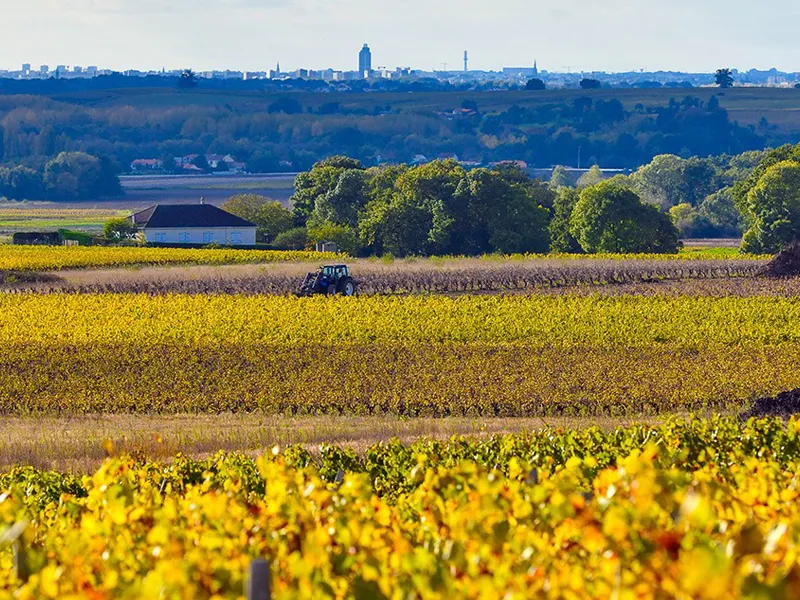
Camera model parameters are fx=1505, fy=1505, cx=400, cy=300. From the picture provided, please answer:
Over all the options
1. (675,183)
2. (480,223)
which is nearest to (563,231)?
(480,223)

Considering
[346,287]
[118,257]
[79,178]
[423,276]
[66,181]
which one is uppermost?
[346,287]

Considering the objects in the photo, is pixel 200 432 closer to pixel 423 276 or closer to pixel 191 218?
pixel 423 276

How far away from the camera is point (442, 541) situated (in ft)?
32.2

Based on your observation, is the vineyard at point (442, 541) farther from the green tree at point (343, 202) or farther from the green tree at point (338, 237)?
the green tree at point (343, 202)

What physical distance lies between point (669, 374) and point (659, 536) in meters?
26.9

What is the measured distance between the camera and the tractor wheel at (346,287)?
2164 inches

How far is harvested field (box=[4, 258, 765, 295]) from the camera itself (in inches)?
2335

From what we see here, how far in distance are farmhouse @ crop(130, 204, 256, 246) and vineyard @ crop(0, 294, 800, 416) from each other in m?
42.2

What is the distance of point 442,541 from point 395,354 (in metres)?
28.7

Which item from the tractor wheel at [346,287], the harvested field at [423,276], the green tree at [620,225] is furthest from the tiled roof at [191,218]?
the tractor wheel at [346,287]

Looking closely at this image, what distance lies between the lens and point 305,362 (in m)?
37.1

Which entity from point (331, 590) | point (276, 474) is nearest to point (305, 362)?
point (276, 474)

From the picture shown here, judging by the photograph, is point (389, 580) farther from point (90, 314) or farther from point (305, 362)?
point (90, 314)

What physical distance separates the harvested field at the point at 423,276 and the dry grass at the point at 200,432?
28926mm
